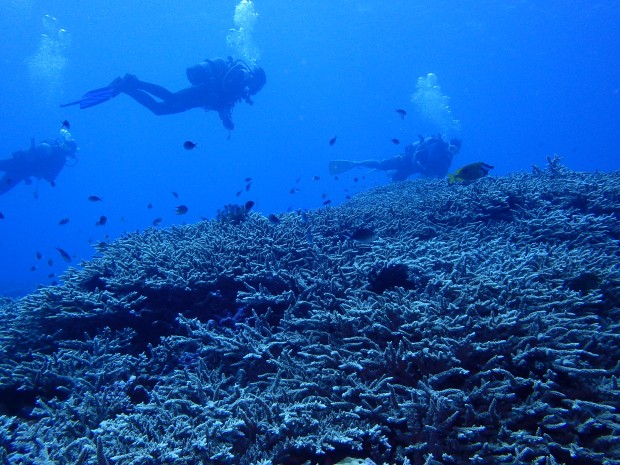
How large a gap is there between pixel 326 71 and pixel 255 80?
157841 millimetres

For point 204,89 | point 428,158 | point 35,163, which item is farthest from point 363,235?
point 35,163

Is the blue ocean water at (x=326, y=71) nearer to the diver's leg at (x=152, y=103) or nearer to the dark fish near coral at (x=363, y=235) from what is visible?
the diver's leg at (x=152, y=103)

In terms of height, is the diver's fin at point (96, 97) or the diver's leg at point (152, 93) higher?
the diver's leg at point (152, 93)

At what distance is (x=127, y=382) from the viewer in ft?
11.1

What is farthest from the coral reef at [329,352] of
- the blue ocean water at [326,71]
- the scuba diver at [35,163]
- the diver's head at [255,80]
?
the blue ocean water at [326,71]

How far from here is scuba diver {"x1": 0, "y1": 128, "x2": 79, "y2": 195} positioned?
55.8 feet

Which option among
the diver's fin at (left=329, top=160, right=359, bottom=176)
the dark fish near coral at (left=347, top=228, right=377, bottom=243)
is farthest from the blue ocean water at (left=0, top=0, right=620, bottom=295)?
the dark fish near coral at (left=347, top=228, right=377, bottom=243)

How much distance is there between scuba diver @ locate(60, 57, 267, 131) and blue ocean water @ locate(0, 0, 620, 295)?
92.5 ft

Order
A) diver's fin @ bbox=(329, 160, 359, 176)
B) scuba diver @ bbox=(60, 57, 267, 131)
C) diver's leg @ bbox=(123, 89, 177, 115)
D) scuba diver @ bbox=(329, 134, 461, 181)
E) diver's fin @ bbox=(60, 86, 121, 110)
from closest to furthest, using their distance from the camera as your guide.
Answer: diver's fin @ bbox=(60, 86, 121, 110)
scuba diver @ bbox=(60, 57, 267, 131)
diver's leg @ bbox=(123, 89, 177, 115)
scuba diver @ bbox=(329, 134, 461, 181)
diver's fin @ bbox=(329, 160, 359, 176)

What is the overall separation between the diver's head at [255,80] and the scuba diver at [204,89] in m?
0.07

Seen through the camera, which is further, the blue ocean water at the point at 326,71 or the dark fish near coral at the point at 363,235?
the blue ocean water at the point at 326,71

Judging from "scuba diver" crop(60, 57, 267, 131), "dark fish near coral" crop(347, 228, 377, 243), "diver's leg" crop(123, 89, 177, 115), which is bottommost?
"dark fish near coral" crop(347, 228, 377, 243)

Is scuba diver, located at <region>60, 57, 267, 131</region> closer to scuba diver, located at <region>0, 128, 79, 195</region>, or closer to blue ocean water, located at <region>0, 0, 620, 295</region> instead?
scuba diver, located at <region>0, 128, 79, 195</region>

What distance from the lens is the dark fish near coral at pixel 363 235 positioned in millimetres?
5488
